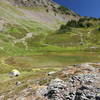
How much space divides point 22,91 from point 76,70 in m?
9.47

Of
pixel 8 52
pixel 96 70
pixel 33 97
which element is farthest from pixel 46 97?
pixel 8 52

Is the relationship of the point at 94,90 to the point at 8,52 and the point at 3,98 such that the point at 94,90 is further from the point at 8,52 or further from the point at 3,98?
the point at 8,52

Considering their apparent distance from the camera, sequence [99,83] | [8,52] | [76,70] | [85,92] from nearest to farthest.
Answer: [85,92], [99,83], [76,70], [8,52]

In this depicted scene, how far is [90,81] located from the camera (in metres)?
21.8

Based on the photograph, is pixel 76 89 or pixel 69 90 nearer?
pixel 76 89

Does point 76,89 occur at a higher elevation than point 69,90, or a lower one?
higher

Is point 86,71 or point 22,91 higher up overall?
point 86,71

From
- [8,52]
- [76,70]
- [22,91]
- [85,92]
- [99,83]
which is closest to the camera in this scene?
[85,92]

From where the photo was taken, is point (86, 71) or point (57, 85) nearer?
point (57, 85)

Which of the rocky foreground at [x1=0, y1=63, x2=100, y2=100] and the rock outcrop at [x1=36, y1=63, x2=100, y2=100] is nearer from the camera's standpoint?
the rock outcrop at [x1=36, y1=63, x2=100, y2=100]

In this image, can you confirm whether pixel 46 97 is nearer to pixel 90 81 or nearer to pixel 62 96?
pixel 62 96

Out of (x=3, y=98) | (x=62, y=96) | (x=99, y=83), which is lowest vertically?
(x=3, y=98)

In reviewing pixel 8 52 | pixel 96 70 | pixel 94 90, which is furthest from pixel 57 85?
pixel 8 52

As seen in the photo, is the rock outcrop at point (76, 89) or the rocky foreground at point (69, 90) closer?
the rock outcrop at point (76, 89)
